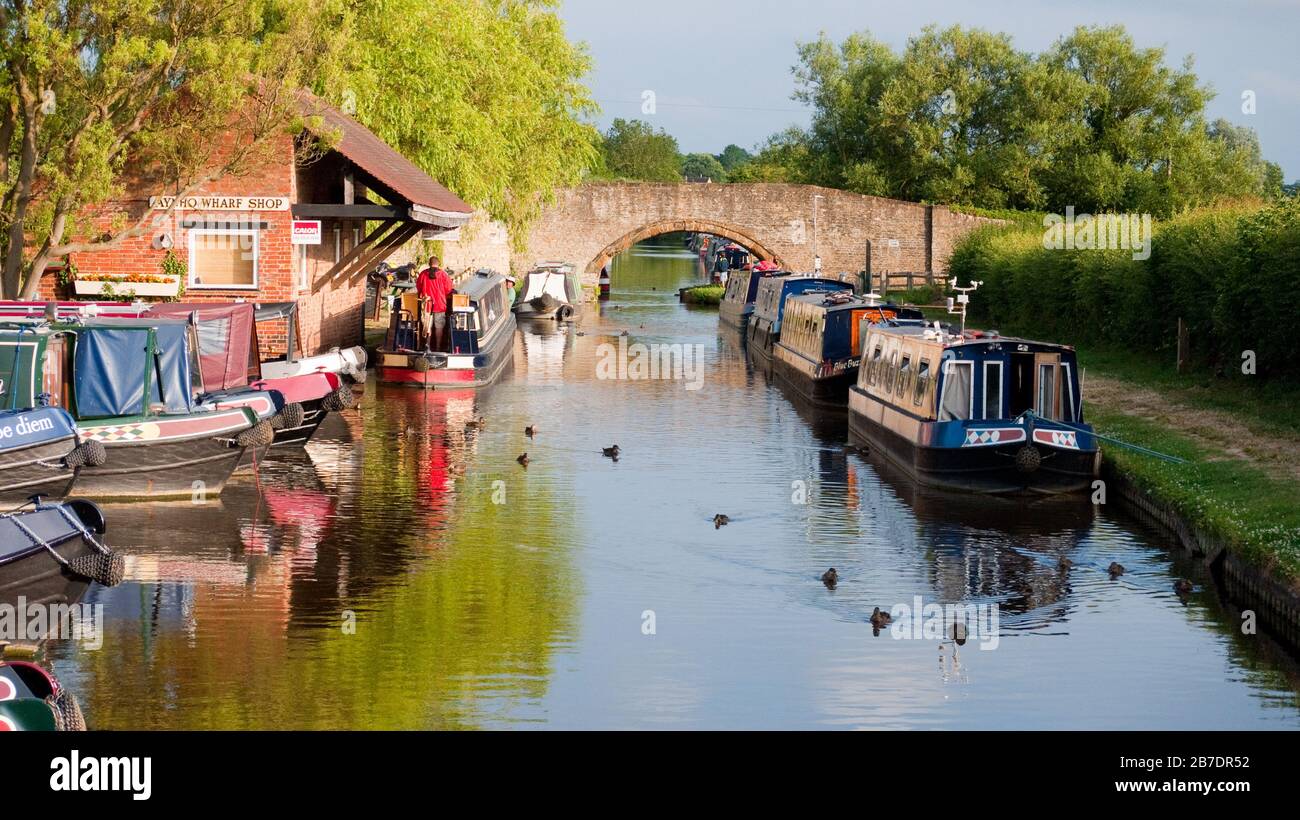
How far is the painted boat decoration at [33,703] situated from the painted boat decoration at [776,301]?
82.9 ft

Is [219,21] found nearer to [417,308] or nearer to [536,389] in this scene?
[417,308]

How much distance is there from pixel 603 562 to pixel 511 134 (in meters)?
26.3

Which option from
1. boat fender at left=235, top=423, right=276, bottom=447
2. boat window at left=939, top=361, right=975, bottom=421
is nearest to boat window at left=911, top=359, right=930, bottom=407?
boat window at left=939, top=361, right=975, bottom=421

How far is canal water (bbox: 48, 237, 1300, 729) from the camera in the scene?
10281mm

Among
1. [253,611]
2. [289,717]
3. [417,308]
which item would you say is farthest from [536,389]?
[289,717]

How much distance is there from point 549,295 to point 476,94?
9.44 meters

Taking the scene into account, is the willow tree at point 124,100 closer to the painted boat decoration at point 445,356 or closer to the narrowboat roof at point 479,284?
the painted boat decoration at point 445,356

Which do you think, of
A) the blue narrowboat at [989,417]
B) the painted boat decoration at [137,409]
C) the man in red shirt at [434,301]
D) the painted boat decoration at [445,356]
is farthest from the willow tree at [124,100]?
the blue narrowboat at [989,417]

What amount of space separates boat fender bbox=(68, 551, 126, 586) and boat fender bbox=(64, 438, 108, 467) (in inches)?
70.2

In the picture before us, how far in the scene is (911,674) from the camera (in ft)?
36.1

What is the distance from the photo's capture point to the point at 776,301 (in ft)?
117

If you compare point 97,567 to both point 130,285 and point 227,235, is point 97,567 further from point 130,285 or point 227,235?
point 227,235
